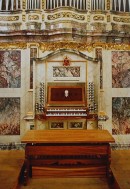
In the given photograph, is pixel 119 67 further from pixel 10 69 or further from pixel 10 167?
pixel 10 167

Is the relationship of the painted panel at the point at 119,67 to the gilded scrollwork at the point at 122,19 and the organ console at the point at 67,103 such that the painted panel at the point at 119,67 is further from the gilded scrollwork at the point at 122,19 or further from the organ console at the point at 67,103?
the gilded scrollwork at the point at 122,19

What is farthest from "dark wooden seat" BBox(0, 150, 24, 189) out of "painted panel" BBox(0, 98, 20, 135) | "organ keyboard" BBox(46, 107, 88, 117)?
"organ keyboard" BBox(46, 107, 88, 117)

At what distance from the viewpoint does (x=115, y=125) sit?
23.4 feet

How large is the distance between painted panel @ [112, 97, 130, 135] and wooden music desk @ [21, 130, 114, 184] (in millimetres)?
2799

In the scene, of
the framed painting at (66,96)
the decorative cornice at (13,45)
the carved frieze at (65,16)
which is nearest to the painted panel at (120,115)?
the framed painting at (66,96)

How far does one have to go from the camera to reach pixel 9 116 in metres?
7.07

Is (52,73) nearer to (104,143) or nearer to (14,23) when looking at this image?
(14,23)

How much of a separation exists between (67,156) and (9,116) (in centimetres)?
309

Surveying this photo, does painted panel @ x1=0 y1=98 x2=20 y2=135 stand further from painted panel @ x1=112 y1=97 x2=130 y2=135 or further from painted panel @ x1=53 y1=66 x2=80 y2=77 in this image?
painted panel @ x1=112 y1=97 x2=130 y2=135

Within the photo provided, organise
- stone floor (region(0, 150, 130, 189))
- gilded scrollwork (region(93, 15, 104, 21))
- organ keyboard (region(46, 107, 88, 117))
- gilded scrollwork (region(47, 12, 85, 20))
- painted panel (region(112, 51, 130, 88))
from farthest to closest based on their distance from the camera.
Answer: painted panel (region(112, 51, 130, 88))
gilded scrollwork (region(93, 15, 104, 21))
gilded scrollwork (region(47, 12, 85, 20))
organ keyboard (region(46, 107, 88, 117))
stone floor (region(0, 150, 130, 189))

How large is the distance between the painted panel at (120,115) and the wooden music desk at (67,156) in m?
2.80

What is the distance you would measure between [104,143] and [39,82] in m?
3.25

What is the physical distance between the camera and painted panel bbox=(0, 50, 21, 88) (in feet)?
23.1

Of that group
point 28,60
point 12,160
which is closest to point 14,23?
point 28,60
